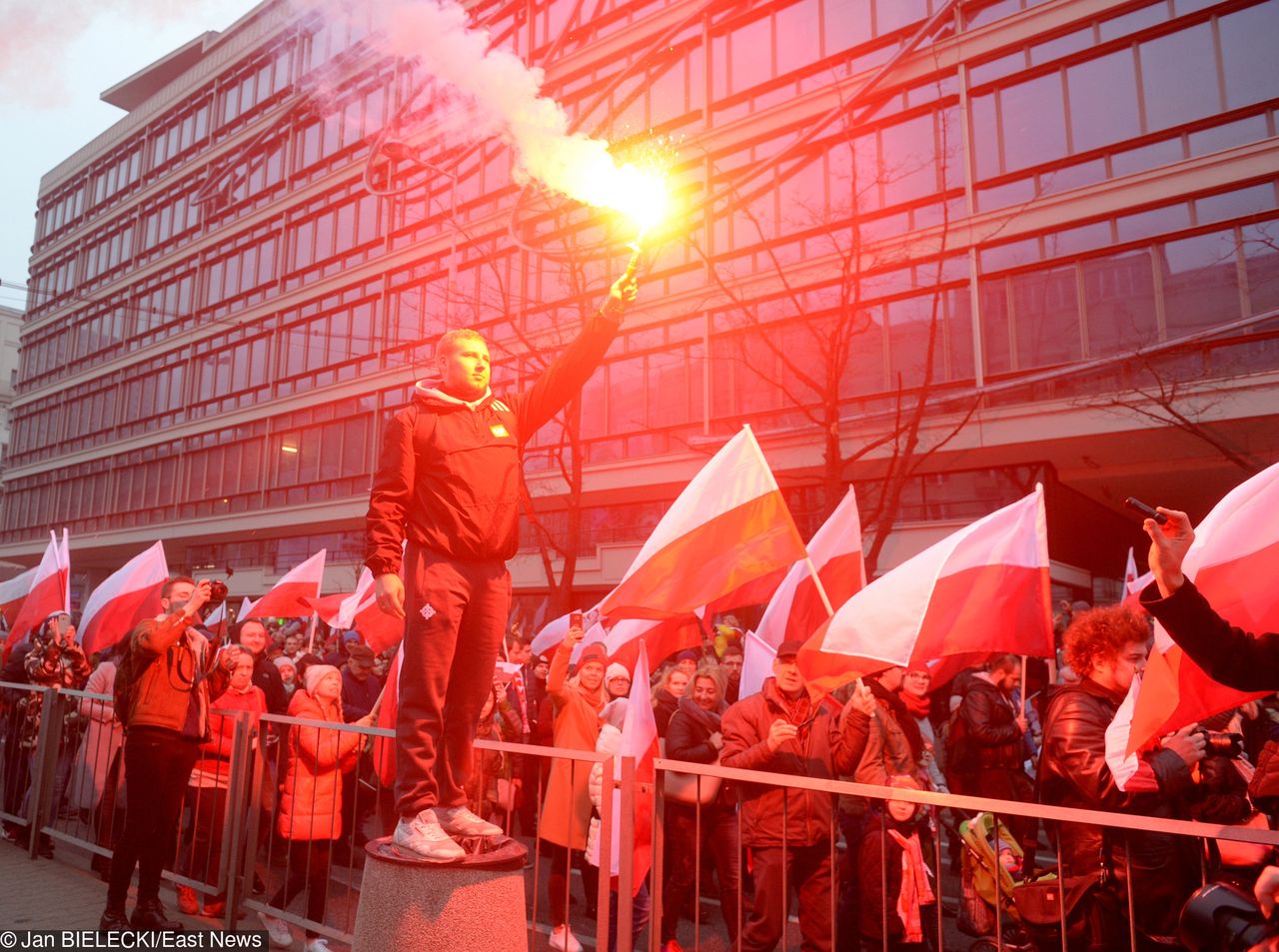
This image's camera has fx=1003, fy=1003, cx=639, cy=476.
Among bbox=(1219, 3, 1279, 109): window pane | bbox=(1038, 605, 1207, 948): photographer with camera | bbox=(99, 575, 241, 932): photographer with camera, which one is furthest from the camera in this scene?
bbox=(1219, 3, 1279, 109): window pane

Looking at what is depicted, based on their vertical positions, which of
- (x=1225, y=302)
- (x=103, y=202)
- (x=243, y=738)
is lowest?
(x=243, y=738)

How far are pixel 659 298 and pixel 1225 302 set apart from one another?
36.7ft

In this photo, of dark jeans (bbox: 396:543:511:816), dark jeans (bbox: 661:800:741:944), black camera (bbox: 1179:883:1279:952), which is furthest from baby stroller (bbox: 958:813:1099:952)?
dark jeans (bbox: 396:543:511:816)

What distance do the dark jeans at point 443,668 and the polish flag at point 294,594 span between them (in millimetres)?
8477

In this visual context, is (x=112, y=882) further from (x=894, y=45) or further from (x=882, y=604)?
(x=894, y=45)

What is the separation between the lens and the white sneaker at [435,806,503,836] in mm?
3844

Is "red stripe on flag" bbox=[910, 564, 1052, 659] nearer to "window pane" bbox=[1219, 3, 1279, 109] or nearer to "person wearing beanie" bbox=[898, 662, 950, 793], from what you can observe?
"person wearing beanie" bbox=[898, 662, 950, 793]

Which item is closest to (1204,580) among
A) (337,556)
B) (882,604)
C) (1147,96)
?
(882,604)

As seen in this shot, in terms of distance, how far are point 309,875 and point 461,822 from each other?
2.43 m

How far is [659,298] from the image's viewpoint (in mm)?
22688

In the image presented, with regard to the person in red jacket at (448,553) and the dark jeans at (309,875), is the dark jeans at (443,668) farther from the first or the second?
the dark jeans at (309,875)

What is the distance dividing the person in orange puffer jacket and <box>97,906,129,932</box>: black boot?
0.77m

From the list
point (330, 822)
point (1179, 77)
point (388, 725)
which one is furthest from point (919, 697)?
point (1179, 77)

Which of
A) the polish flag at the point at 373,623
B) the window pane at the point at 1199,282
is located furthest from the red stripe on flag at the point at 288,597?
the window pane at the point at 1199,282
